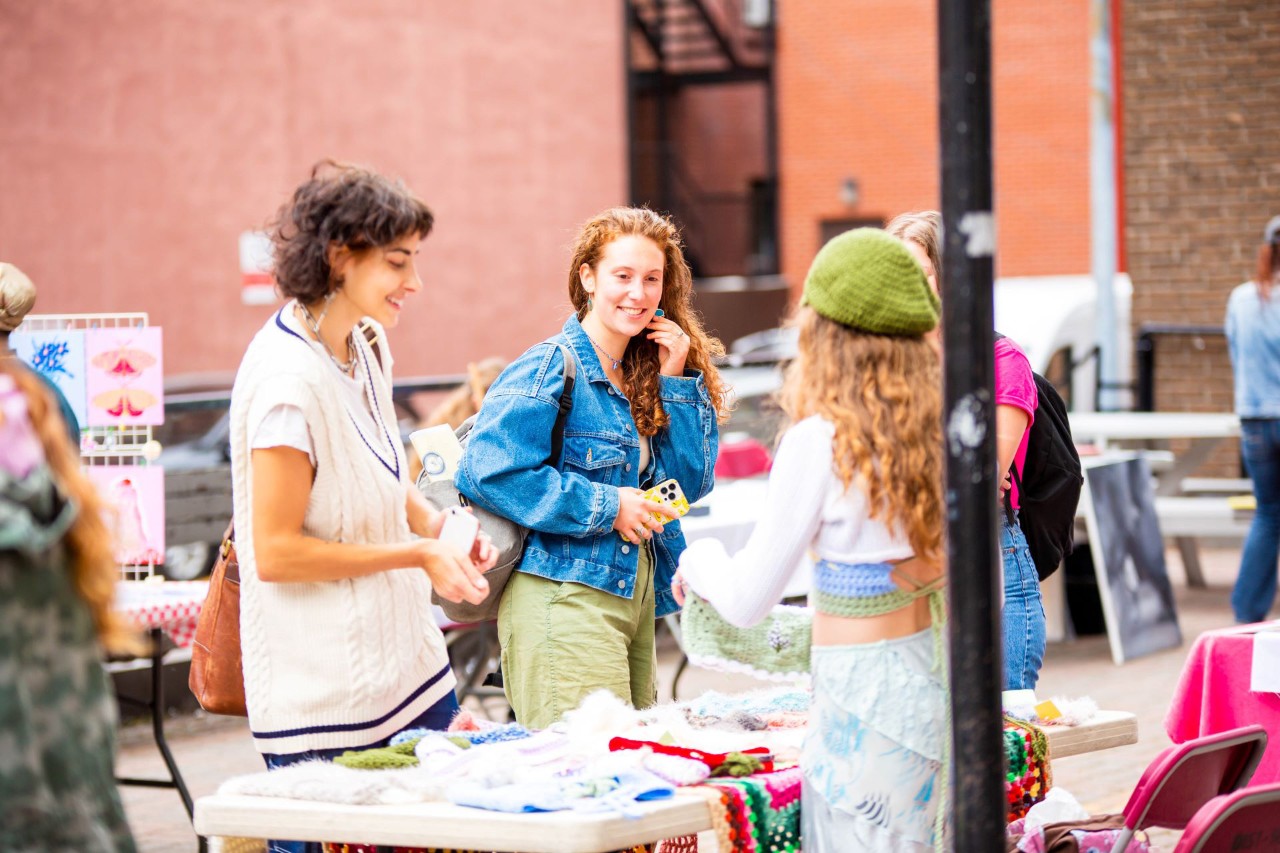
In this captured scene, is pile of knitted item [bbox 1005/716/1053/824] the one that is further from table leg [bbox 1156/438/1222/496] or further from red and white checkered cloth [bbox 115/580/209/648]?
table leg [bbox 1156/438/1222/496]

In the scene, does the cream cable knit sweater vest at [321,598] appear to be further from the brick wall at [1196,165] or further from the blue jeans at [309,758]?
the brick wall at [1196,165]

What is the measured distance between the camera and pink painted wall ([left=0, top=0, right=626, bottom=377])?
16828mm

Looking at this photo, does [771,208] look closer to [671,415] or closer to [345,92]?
[345,92]

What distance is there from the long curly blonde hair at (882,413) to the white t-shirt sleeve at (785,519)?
0.04 meters

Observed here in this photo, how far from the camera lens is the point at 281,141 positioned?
19.0m

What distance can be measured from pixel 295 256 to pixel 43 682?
4.02ft

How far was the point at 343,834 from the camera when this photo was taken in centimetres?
312

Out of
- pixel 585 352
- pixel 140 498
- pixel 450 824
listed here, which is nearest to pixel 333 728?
pixel 450 824

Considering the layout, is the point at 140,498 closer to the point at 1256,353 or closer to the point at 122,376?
the point at 122,376

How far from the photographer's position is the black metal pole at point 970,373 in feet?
9.45

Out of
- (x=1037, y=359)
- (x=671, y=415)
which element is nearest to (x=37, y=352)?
(x=671, y=415)

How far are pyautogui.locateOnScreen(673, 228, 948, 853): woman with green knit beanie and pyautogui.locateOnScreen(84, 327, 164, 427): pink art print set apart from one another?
3.45 m

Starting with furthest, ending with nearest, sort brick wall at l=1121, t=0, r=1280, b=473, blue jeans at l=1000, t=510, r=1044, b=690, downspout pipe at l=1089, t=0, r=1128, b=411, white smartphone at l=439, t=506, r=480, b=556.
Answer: brick wall at l=1121, t=0, r=1280, b=473, downspout pipe at l=1089, t=0, r=1128, b=411, blue jeans at l=1000, t=510, r=1044, b=690, white smartphone at l=439, t=506, r=480, b=556

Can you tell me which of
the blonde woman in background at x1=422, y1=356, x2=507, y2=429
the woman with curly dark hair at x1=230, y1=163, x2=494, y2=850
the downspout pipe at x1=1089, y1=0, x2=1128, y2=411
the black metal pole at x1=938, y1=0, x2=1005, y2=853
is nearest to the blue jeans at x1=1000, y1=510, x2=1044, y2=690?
the black metal pole at x1=938, y1=0, x2=1005, y2=853
